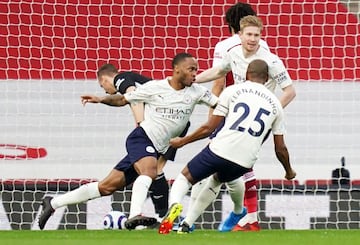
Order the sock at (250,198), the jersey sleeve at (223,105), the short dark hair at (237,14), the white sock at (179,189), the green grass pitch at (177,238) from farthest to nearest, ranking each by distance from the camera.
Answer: the short dark hair at (237,14)
the sock at (250,198)
the jersey sleeve at (223,105)
the white sock at (179,189)
the green grass pitch at (177,238)

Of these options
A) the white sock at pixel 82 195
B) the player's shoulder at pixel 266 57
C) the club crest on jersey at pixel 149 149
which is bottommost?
the white sock at pixel 82 195

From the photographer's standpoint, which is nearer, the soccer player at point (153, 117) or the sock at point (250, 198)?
the soccer player at point (153, 117)

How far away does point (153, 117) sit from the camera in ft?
34.2

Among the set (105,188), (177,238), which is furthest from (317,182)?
(177,238)

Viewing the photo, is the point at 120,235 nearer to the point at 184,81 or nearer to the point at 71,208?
the point at 184,81

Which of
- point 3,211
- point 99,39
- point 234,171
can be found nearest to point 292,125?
point 99,39

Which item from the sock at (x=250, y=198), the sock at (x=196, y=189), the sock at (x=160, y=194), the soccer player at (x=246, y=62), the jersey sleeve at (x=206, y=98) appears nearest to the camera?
the jersey sleeve at (x=206, y=98)

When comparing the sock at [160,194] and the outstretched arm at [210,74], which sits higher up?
the outstretched arm at [210,74]

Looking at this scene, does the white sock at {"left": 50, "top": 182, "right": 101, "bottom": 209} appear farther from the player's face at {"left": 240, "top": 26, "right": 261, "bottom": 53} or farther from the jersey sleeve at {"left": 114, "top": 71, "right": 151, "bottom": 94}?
the player's face at {"left": 240, "top": 26, "right": 261, "bottom": 53}

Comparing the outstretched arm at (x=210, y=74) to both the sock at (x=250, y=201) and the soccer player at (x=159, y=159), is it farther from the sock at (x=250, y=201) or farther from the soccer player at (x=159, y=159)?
the sock at (x=250, y=201)

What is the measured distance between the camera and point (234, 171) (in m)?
9.68

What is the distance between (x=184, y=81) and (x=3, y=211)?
3.36 metres

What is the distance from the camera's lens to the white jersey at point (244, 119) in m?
9.57

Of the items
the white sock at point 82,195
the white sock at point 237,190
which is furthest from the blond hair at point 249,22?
the white sock at point 82,195
